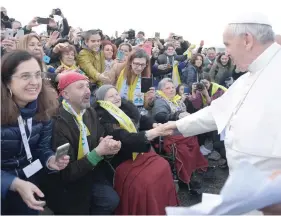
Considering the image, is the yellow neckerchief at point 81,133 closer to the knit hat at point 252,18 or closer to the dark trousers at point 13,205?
the dark trousers at point 13,205

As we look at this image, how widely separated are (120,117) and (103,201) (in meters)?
0.83

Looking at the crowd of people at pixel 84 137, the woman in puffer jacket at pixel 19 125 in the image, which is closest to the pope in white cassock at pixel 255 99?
the crowd of people at pixel 84 137

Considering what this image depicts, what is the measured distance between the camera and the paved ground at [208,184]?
415cm

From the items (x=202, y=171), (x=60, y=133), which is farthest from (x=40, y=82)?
(x=202, y=171)

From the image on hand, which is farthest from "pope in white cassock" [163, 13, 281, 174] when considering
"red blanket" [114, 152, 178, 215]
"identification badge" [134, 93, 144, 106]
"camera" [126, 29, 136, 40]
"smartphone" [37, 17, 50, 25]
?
"camera" [126, 29, 136, 40]

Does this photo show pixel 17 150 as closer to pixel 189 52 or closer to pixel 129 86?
pixel 129 86

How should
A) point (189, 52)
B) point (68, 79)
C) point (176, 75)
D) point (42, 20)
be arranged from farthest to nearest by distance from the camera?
point (189, 52), point (176, 75), point (42, 20), point (68, 79)

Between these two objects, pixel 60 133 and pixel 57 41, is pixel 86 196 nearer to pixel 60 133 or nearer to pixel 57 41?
pixel 60 133

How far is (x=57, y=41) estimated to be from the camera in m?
5.04

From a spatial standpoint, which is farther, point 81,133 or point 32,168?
point 81,133

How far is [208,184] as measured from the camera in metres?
4.65

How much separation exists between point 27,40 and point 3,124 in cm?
197

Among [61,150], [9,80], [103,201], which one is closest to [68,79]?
[9,80]

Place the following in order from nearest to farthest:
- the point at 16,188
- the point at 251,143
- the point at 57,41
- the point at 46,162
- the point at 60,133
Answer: the point at 16,188 → the point at 251,143 → the point at 46,162 → the point at 60,133 → the point at 57,41
